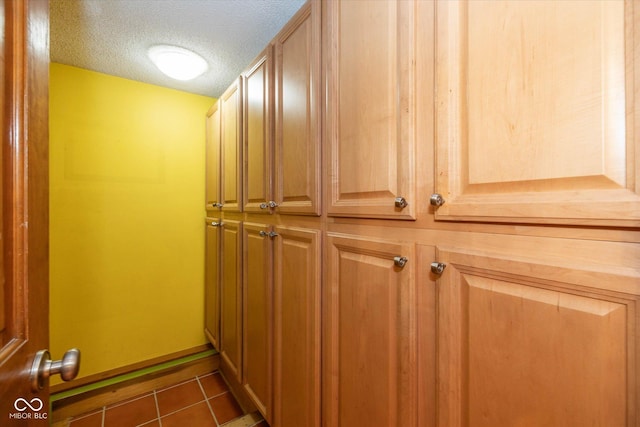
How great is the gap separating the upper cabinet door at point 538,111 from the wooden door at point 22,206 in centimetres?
74

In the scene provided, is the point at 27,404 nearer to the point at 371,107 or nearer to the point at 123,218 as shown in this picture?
the point at 371,107

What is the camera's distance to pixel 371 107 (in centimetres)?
75

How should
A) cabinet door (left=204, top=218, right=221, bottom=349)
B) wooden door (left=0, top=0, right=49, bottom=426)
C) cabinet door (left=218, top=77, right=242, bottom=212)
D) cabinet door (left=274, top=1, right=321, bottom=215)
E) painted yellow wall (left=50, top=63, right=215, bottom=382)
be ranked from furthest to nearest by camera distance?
cabinet door (left=204, top=218, right=221, bottom=349) < painted yellow wall (left=50, top=63, right=215, bottom=382) < cabinet door (left=218, top=77, right=242, bottom=212) < cabinet door (left=274, top=1, right=321, bottom=215) < wooden door (left=0, top=0, right=49, bottom=426)

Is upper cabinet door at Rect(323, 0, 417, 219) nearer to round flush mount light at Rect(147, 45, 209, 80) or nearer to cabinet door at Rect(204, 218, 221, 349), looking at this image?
round flush mount light at Rect(147, 45, 209, 80)

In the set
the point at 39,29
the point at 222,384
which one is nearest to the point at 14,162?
the point at 39,29

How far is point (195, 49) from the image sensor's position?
1.62 metres

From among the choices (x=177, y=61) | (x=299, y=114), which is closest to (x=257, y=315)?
(x=299, y=114)

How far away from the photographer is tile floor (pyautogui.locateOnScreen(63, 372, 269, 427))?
1586 millimetres

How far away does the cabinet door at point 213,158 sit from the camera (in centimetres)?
193

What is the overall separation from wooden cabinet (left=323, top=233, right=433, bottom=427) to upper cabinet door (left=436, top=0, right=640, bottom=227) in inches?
8.6

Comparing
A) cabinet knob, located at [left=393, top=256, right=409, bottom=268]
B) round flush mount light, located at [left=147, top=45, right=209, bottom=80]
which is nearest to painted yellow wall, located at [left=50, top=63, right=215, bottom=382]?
round flush mount light, located at [left=147, top=45, right=209, bottom=80]

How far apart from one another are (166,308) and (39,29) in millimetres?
2051

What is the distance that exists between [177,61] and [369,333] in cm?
183

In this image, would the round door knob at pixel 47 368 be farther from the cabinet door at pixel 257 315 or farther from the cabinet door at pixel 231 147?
the cabinet door at pixel 231 147
